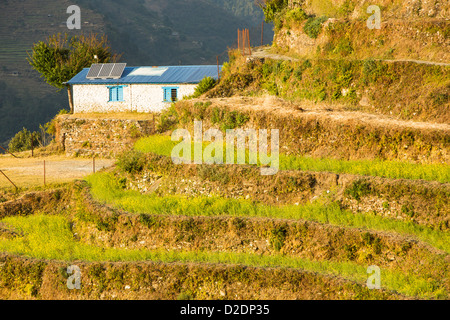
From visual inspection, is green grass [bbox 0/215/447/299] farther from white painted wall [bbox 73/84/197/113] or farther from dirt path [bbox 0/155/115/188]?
white painted wall [bbox 73/84/197/113]

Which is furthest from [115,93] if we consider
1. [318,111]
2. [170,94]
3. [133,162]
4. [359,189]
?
[359,189]

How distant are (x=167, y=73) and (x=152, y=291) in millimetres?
28872

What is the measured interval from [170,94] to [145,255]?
2397cm

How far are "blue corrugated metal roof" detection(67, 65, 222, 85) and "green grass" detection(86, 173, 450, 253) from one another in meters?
17.4

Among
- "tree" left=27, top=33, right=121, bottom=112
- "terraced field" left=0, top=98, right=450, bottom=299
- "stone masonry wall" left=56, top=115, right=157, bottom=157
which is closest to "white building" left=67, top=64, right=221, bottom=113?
"stone masonry wall" left=56, top=115, right=157, bottom=157

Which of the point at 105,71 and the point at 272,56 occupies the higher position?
the point at 272,56

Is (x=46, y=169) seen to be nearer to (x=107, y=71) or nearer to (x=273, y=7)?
(x=107, y=71)

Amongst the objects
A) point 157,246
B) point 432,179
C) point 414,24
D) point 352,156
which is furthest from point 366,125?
point 157,246

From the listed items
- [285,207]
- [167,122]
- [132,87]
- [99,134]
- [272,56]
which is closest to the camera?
[285,207]

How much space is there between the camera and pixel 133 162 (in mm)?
30938

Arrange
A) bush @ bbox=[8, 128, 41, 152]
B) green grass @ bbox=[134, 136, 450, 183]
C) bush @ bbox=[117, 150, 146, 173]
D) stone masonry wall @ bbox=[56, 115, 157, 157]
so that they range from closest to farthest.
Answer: green grass @ bbox=[134, 136, 450, 183] → bush @ bbox=[117, 150, 146, 173] → stone masonry wall @ bbox=[56, 115, 157, 157] → bush @ bbox=[8, 128, 41, 152]

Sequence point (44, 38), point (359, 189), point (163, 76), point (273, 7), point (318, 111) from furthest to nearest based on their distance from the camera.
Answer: point (44, 38) → point (273, 7) → point (163, 76) → point (318, 111) → point (359, 189)

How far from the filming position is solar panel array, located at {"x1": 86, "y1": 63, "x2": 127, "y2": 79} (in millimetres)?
48219

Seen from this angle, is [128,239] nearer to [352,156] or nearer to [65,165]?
[352,156]
